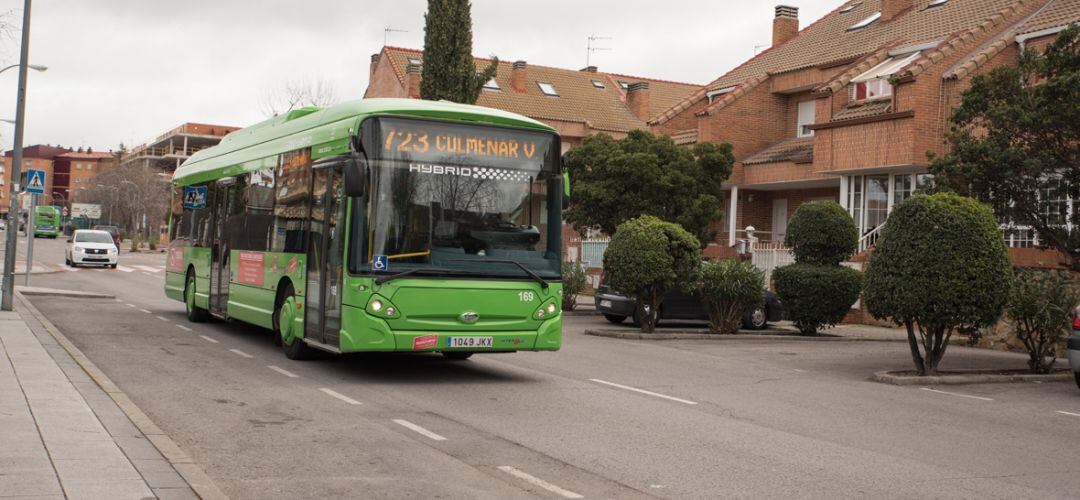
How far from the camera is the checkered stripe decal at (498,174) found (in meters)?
12.3

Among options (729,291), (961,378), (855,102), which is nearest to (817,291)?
(729,291)

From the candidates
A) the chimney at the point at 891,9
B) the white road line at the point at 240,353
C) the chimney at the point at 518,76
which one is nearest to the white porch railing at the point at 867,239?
the chimney at the point at 891,9

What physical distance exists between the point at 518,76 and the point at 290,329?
42228mm

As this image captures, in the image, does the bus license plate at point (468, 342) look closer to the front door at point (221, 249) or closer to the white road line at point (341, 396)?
the white road line at point (341, 396)

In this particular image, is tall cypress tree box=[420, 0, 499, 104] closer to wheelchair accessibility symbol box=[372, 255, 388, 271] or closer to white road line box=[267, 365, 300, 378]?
white road line box=[267, 365, 300, 378]

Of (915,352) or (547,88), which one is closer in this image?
(915,352)

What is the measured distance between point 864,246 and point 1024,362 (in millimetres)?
11919

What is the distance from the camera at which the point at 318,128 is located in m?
13.8

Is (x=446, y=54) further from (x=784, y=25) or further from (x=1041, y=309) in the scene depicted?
(x=1041, y=309)

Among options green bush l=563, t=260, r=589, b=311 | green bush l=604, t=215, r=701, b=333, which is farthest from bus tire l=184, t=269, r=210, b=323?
green bush l=563, t=260, r=589, b=311

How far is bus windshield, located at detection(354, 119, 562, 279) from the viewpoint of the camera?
11836 millimetres

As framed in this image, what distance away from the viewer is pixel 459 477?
7.24 meters

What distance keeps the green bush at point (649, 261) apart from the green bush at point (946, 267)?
627cm

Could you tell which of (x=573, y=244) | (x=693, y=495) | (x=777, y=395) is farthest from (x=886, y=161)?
(x=693, y=495)
